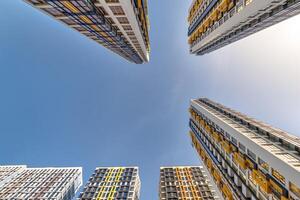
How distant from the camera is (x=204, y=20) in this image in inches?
2655

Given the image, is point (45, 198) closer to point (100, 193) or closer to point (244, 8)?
point (100, 193)

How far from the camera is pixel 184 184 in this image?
80000mm

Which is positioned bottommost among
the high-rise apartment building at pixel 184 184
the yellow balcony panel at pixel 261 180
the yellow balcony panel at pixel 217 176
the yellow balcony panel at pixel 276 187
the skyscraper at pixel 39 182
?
the skyscraper at pixel 39 182

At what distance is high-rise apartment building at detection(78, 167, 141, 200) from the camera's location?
7934cm

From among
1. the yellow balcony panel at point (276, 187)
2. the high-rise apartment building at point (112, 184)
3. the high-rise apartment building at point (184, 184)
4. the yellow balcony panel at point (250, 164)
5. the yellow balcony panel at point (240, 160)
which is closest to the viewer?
the yellow balcony panel at point (276, 187)

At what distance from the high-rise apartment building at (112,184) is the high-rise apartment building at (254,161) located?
4588 centimetres

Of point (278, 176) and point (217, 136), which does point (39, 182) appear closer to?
point (217, 136)

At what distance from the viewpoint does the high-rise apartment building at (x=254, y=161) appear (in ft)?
73.5

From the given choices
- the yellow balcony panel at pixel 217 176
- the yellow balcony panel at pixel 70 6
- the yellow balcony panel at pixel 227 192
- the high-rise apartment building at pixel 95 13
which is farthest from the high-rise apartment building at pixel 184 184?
the yellow balcony panel at pixel 70 6

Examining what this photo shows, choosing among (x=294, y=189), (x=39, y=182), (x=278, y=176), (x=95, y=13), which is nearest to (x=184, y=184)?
(x=278, y=176)

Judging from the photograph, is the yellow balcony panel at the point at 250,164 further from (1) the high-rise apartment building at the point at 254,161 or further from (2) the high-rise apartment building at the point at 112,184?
(2) the high-rise apartment building at the point at 112,184

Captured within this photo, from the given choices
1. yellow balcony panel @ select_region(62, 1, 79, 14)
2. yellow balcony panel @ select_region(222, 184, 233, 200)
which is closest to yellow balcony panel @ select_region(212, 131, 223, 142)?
yellow balcony panel @ select_region(222, 184, 233, 200)

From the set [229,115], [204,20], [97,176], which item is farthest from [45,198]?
[204,20]

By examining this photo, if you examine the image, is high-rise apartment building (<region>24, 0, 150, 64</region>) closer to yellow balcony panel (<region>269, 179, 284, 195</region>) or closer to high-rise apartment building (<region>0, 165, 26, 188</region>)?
yellow balcony panel (<region>269, 179, 284, 195</region>)
